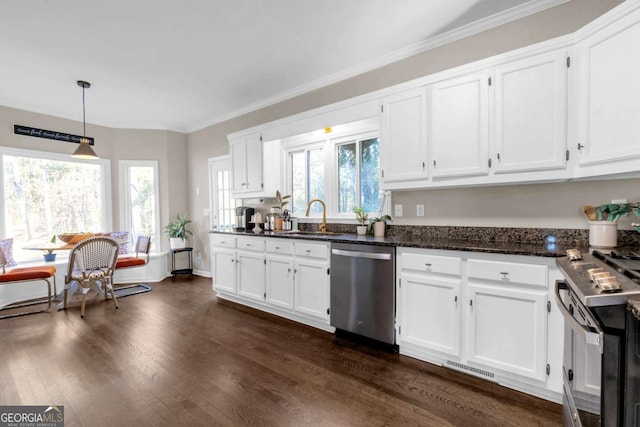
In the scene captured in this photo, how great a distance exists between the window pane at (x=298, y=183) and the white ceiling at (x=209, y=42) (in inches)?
34.0

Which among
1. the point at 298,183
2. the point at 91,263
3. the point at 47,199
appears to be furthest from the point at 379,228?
the point at 47,199

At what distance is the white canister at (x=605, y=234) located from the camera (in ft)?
6.35

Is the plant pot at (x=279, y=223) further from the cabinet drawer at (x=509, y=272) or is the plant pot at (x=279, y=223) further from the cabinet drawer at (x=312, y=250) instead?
the cabinet drawer at (x=509, y=272)

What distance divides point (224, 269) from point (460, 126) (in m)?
3.24

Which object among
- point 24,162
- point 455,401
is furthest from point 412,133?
point 24,162

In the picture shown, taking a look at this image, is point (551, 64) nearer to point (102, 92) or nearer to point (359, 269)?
point (359, 269)

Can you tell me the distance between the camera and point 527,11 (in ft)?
7.68

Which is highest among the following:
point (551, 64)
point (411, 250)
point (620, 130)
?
point (551, 64)

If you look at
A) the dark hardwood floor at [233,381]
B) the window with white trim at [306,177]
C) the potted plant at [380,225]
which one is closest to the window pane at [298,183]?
the window with white trim at [306,177]

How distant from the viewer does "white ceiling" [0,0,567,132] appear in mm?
2338

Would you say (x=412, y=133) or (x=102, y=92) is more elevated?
(x=102, y=92)

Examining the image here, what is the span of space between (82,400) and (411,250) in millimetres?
2454

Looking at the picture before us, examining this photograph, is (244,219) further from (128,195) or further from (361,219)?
(128,195)

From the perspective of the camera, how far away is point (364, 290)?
260 cm
